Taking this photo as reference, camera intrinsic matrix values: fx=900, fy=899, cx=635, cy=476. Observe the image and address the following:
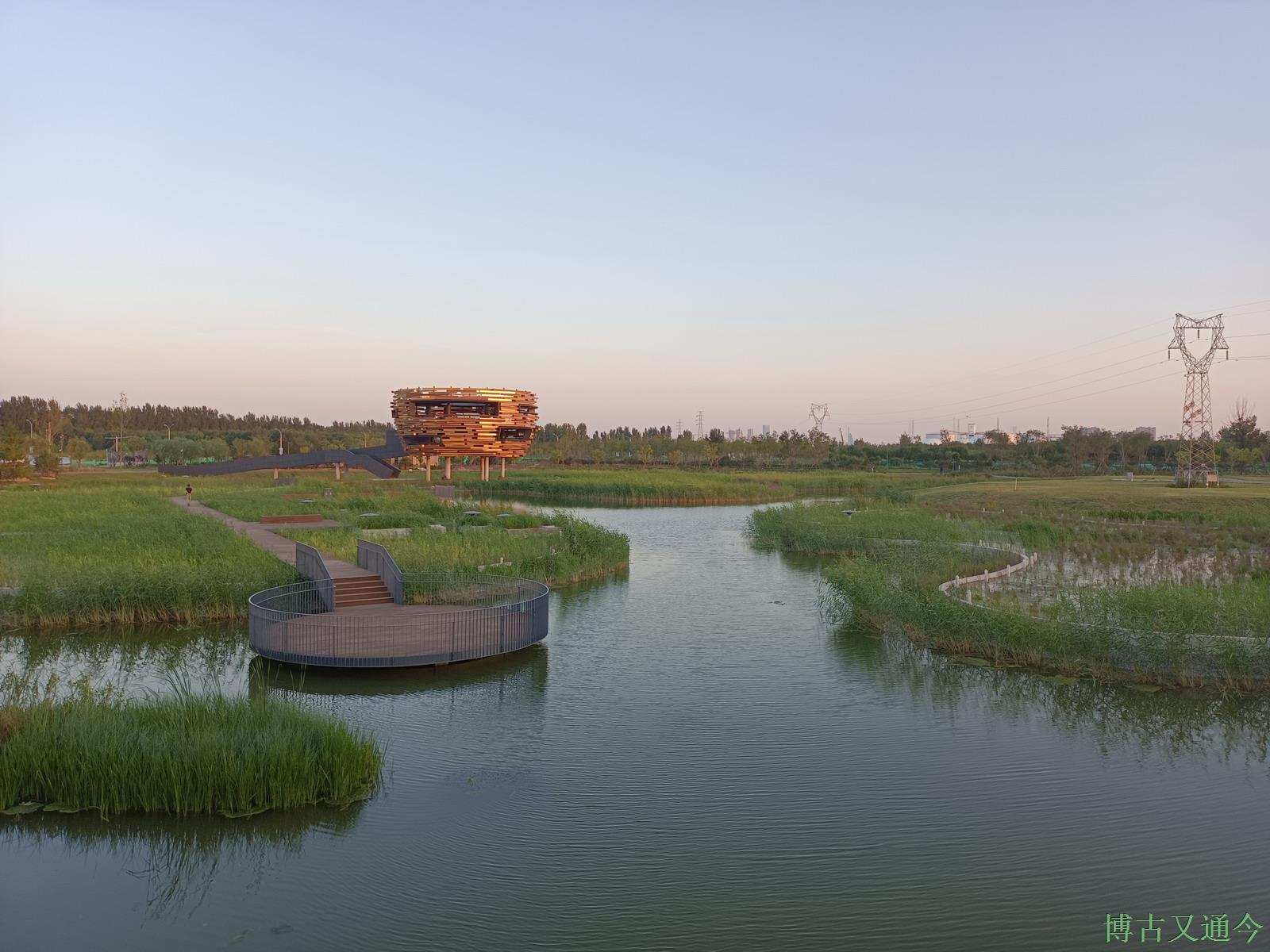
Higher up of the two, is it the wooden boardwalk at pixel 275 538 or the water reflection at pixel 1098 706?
the wooden boardwalk at pixel 275 538

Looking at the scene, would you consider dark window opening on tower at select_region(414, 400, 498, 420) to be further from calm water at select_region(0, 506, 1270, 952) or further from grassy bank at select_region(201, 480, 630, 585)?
calm water at select_region(0, 506, 1270, 952)

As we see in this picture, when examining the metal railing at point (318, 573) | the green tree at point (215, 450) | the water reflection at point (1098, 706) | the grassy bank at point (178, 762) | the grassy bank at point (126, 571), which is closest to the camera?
the grassy bank at point (178, 762)

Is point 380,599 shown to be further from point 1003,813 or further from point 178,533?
point 1003,813

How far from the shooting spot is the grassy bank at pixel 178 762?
9156 mm

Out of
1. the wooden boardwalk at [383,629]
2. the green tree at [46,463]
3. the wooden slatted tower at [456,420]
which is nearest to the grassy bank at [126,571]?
the wooden boardwalk at [383,629]

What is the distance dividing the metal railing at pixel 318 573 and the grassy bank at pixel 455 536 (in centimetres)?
208

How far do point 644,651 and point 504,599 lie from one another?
3.24 metres

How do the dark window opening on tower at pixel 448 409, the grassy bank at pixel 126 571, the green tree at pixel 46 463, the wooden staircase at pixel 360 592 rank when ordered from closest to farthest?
the grassy bank at pixel 126 571 → the wooden staircase at pixel 360 592 → the dark window opening on tower at pixel 448 409 → the green tree at pixel 46 463

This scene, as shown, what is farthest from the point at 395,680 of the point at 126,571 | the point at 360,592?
the point at 126,571

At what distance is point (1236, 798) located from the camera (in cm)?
1000

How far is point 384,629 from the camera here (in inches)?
613

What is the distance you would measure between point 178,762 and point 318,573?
888cm

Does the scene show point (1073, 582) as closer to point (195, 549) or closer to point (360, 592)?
point (360, 592)

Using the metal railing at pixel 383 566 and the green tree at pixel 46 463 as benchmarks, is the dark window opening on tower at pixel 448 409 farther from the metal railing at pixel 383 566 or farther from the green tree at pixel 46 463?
the metal railing at pixel 383 566
